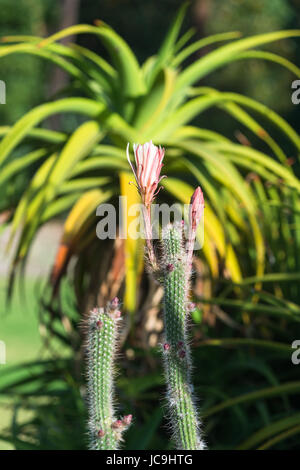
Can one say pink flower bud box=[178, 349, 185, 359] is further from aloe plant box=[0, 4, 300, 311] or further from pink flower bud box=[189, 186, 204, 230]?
aloe plant box=[0, 4, 300, 311]

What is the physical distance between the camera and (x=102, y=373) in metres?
0.90

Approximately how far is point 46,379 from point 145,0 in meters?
16.0

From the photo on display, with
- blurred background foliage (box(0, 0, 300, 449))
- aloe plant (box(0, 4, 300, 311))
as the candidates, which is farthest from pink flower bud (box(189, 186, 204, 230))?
aloe plant (box(0, 4, 300, 311))

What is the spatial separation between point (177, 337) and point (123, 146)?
5.54 feet

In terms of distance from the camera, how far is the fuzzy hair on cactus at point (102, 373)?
0.88 meters

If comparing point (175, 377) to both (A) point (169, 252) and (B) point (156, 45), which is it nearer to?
(A) point (169, 252)

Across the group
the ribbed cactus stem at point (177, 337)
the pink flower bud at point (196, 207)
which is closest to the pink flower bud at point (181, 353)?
the ribbed cactus stem at point (177, 337)

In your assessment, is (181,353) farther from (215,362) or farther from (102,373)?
(215,362)

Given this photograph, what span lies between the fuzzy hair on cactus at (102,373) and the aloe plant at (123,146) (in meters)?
1.16

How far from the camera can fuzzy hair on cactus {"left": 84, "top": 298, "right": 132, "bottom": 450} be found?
884mm

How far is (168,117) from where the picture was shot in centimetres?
251

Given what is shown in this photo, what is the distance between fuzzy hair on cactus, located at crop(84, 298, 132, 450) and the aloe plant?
116cm

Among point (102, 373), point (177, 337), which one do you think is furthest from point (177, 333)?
point (102, 373)

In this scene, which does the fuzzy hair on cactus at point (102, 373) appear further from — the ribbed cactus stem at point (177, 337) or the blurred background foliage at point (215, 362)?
the blurred background foliage at point (215, 362)
